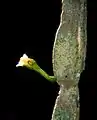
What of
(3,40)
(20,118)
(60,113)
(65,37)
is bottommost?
(60,113)

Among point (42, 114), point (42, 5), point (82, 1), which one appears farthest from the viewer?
point (42, 114)

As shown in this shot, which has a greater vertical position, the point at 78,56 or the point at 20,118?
the point at 20,118

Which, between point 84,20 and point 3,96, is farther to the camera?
point 3,96

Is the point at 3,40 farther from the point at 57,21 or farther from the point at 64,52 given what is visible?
the point at 64,52

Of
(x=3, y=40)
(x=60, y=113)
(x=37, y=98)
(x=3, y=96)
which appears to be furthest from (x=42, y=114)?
(x=60, y=113)

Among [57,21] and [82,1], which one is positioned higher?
[57,21]

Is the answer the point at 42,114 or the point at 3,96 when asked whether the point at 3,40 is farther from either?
the point at 42,114

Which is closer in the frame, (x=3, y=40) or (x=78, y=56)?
(x=78, y=56)

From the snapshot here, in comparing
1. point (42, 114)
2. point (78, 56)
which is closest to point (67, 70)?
point (78, 56)

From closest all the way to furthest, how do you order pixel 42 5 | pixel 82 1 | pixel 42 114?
pixel 82 1 < pixel 42 5 < pixel 42 114
